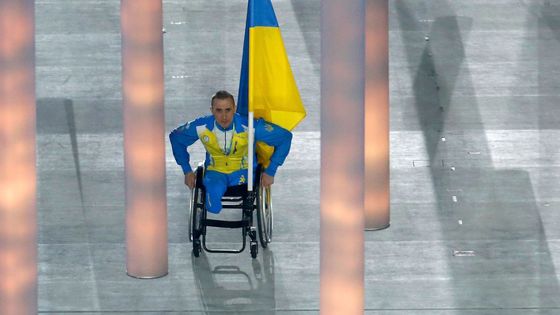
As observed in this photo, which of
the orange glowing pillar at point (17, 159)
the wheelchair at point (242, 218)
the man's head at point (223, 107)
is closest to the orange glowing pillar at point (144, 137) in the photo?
the wheelchair at point (242, 218)

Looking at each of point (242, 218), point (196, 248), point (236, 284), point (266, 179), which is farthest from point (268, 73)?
point (236, 284)

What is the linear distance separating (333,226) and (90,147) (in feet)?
18.3

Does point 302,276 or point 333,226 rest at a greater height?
point 333,226

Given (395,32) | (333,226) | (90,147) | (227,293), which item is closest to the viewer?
(333,226)

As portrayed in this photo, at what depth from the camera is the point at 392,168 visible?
618 inches

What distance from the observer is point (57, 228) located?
14.2 meters

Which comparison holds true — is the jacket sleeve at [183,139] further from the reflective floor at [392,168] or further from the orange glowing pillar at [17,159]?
the orange glowing pillar at [17,159]

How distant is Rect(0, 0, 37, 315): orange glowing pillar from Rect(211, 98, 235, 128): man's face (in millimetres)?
3035

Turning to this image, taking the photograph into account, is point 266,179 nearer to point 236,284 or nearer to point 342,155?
point 236,284

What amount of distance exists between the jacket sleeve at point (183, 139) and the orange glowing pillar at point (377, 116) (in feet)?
4.74

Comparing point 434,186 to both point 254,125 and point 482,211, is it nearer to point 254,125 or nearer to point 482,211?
point 482,211

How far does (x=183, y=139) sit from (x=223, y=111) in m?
0.43

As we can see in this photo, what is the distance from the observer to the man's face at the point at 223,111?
13.2 metres

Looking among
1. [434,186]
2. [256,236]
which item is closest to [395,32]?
[434,186]
